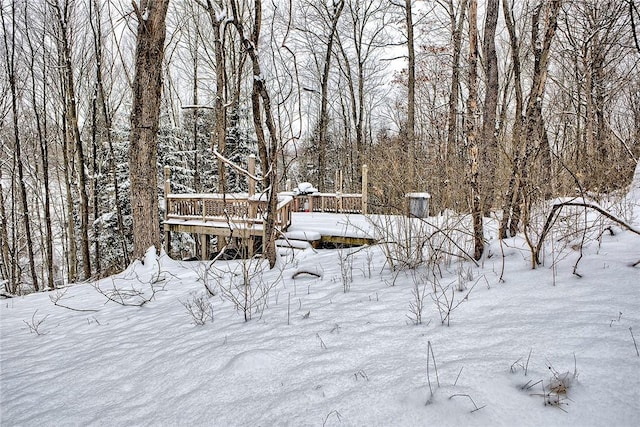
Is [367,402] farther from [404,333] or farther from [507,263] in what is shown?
[507,263]

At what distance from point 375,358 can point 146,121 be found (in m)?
5.56

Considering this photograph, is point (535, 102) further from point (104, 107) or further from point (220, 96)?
point (104, 107)

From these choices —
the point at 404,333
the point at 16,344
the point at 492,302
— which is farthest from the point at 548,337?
the point at 16,344

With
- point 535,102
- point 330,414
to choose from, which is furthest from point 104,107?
point 330,414

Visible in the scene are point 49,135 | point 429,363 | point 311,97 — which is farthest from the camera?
point 311,97

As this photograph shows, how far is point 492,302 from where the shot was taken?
2.03 m

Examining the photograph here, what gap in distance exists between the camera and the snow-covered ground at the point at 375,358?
3.89 ft

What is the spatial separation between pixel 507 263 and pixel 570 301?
0.90 meters

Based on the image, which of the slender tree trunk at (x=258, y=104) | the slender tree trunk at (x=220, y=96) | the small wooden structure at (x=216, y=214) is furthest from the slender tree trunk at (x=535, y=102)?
the small wooden structure at (x=216, y=214)

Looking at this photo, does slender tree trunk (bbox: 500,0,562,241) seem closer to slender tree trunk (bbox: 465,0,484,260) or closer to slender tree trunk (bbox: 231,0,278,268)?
slender tree trunk (bbox: 465,0,484,260)

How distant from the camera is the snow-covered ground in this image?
1.19 meters

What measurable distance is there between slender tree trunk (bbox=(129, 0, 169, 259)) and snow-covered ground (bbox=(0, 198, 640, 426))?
119 inches

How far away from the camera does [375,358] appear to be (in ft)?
5.23

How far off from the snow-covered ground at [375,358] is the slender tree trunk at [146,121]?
9.94 feet
